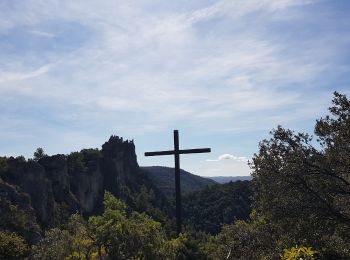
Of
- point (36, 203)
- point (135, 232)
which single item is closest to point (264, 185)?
point (135, 232)

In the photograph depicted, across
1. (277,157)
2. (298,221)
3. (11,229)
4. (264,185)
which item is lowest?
(11,229)

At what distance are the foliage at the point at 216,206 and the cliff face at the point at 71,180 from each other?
18.9 metres

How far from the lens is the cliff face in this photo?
6775cm

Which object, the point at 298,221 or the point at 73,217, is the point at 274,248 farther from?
the point at 73,217

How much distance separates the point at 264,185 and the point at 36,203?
209 feet

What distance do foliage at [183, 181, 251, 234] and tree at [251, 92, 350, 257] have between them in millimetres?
109573

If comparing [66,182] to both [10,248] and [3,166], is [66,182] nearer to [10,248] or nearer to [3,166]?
[3,166]

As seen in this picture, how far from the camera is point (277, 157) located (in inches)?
445

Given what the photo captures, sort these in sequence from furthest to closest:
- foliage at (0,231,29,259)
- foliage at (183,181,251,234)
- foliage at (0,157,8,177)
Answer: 1. foliage at (183,181,251,234)
2. foliage at (0,157,8,177)
3. foliage at (0,231,29,259)

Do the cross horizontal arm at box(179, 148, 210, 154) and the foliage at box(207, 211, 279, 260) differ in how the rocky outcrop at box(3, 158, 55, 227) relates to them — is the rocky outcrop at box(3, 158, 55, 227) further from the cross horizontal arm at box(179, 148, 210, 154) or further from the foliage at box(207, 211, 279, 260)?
the foliage at box(207, 211, 279, 260)

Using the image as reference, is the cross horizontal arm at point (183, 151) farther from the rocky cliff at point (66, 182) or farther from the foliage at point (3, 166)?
the foliage at point (3, 166)

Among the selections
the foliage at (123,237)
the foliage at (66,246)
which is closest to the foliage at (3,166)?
the foliage at (66,246)

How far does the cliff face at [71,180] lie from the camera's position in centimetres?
6775

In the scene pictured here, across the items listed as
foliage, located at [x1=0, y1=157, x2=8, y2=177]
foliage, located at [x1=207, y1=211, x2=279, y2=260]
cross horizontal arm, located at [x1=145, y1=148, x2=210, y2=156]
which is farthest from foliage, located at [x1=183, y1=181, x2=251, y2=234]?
foliage, located at [x1=207, y1=211, x2=279, y2=260]
